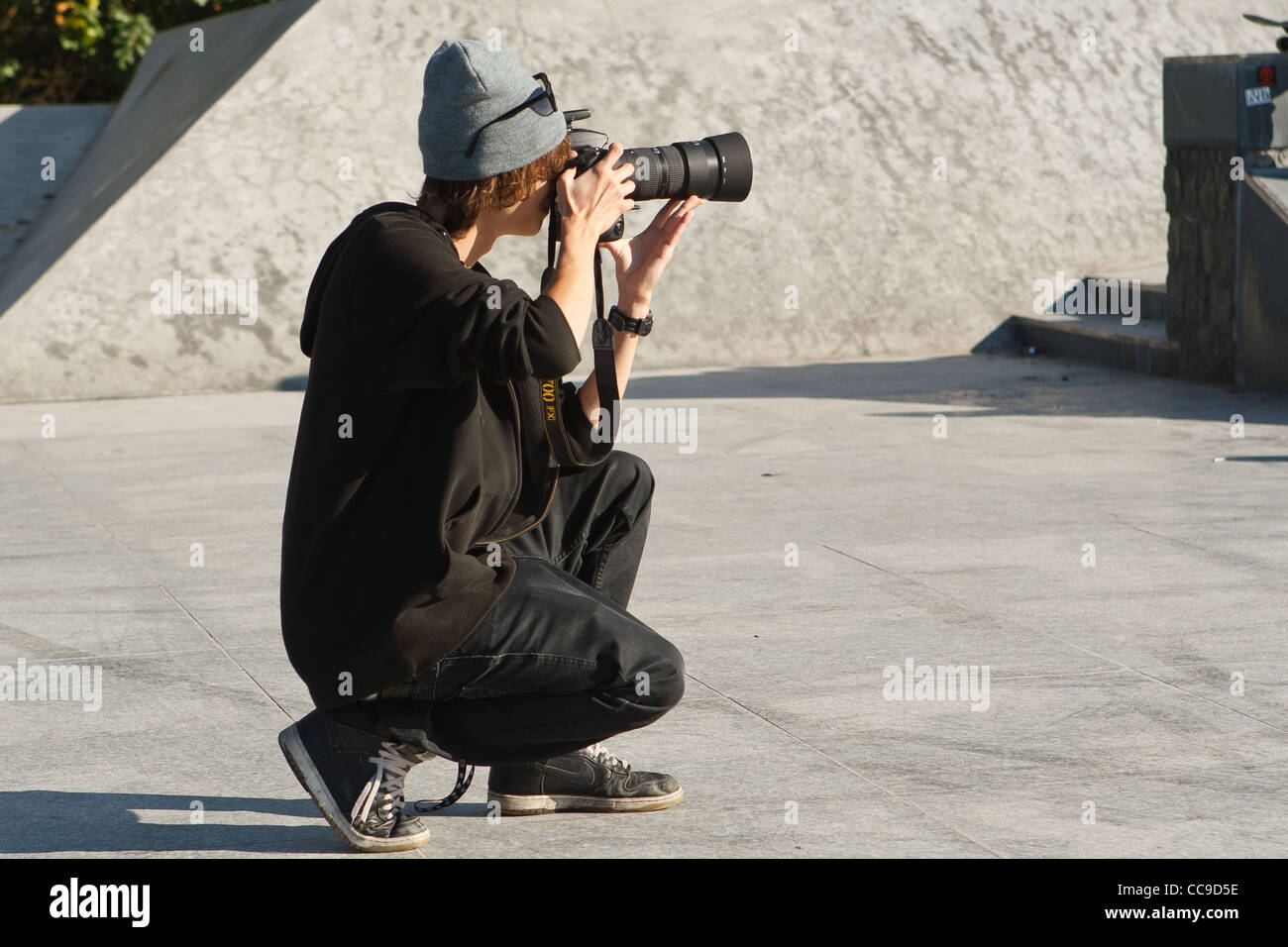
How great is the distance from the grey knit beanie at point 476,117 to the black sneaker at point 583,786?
1.25m

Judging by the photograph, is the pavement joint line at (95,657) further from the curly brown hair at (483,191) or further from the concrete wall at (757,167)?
the concrete wall at (757,167)

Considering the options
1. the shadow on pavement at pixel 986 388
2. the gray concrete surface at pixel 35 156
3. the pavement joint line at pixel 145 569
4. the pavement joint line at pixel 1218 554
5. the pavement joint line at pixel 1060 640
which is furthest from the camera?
the gray concrete surface at pixel 35 156

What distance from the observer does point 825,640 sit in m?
4.59

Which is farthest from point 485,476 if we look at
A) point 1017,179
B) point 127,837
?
point 1017,179

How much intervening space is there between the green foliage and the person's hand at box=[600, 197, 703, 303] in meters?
19.1

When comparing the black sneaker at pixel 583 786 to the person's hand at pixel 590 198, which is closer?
the person's hand at pixel 590 198

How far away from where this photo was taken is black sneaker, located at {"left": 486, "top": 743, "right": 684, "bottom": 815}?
131 inches

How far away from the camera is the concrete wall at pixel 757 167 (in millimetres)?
10305

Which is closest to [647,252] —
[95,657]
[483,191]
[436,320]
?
[483,191]

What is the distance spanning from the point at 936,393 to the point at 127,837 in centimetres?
712
